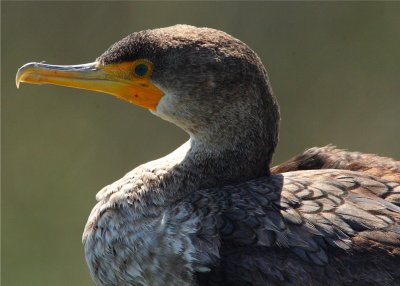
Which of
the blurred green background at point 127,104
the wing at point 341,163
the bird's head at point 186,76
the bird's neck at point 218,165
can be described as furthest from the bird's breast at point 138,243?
the blurred green background at point 127,104

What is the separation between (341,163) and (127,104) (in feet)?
12.7

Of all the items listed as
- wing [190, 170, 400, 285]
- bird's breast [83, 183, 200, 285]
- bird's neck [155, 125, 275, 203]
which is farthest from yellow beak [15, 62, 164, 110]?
wing [190, 170, 400, 285]

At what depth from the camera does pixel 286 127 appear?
8578mm

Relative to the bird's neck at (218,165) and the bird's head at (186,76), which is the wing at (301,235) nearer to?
the bird's neck at (218,165)

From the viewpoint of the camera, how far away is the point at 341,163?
5363mm

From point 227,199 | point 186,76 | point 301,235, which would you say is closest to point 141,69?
point 186,76

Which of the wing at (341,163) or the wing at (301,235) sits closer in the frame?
the wing at (301,235)

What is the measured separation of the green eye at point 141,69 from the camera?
5.05 m

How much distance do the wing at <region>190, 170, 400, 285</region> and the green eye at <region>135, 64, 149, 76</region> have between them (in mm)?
655

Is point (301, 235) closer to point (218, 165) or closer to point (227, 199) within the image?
point (227, 199)

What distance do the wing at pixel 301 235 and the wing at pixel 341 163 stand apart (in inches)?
13.2

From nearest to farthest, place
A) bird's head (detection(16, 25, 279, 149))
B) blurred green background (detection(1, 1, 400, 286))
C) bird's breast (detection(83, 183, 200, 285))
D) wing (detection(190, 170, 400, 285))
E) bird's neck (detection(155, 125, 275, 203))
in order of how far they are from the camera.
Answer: wing (detection(190, 170, 400, 285))
bird's breast (detection(83, 183, 200, 285))
bird's head (detection(16, 25, 279, 149))
bird's neck (detection(155, 125, 275, 203))
blurred green background (detection(1, 1, 400, 286))

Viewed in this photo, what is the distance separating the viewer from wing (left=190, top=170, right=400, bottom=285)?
4555 millimetres

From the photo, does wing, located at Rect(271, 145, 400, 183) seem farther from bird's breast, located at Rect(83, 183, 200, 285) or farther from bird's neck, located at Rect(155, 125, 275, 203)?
bird's breast, located at Rect(83, 183, 200, 285)
